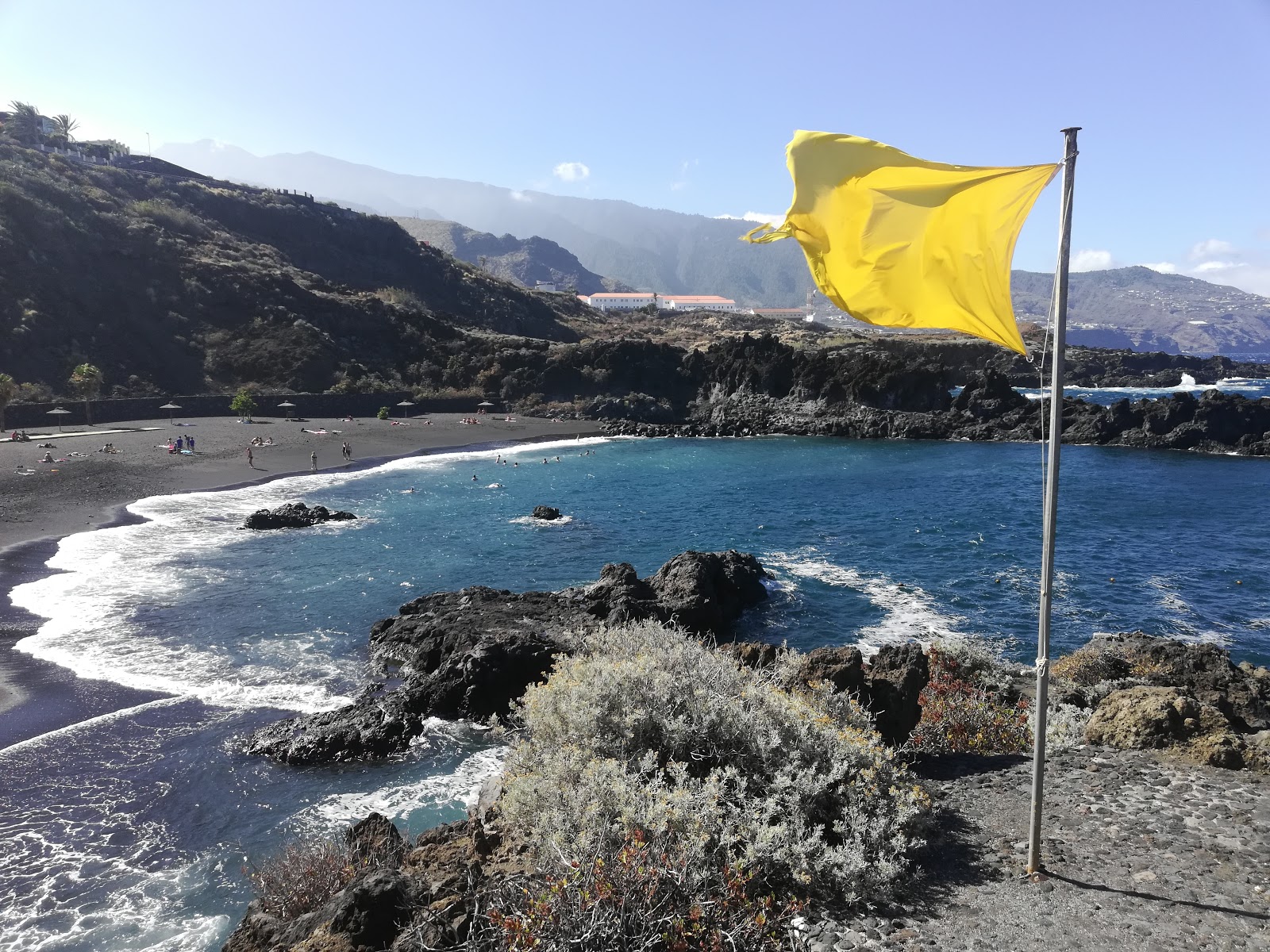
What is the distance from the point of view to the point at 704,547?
25.1 meters

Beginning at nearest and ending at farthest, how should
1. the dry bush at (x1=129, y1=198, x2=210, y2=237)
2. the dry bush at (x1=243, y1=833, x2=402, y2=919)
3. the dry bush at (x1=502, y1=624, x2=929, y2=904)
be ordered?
the dry bush at (x1=502, y1=624, x2=929, y2=904) < the dry bush at (x1=243, y1=833, x2=402, y2=919) < the dry bush at (x1=129, y1=198, x2=210, y2=237)

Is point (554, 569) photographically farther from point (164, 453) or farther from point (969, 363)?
point (969, 363)

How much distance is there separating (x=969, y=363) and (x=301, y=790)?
9024cm

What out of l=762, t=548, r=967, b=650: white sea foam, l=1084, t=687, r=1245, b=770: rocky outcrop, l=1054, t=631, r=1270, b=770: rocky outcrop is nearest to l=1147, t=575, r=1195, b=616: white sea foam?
l=1054, t=631, r=1270, b=770: rocky outcrop

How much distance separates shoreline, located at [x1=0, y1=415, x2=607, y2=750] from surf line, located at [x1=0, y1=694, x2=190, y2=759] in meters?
0.11

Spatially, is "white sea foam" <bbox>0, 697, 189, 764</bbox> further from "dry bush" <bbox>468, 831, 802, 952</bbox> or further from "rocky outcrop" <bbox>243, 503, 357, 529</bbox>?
"rocky outcrop" <bbox>243, 503, 357, 529</bbox>

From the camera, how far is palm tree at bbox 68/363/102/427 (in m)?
46.5

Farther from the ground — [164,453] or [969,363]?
[969,363]

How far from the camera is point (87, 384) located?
156 feet

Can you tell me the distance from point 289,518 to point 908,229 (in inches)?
1028

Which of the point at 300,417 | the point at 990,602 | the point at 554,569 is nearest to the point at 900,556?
the point at 990,602

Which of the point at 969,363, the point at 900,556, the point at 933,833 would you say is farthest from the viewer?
the point at 969,363

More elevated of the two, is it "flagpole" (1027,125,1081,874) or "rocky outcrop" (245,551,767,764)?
"flagpole" (1027,125,1081,874)

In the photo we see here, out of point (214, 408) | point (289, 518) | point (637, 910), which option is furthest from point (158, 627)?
point (214, 408)
